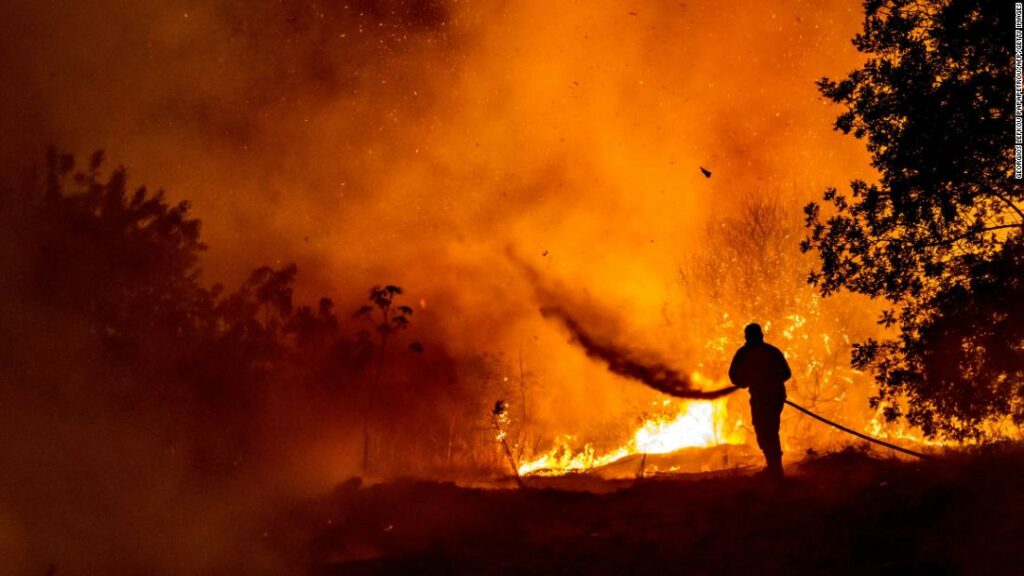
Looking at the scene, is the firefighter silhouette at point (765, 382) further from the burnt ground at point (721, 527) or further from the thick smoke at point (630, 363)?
the thick smoke at point (630, 363)

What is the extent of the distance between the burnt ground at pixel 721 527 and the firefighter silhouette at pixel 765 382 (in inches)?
19.5

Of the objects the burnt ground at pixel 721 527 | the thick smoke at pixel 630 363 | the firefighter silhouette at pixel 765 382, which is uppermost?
the thick smoke at pixel 630 363

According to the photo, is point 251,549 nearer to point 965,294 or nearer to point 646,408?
point 965,294

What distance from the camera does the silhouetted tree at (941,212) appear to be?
872cm

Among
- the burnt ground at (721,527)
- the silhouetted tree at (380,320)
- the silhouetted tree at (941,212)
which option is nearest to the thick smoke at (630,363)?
the burnt ground at (721,527)

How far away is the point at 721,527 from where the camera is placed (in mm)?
9047

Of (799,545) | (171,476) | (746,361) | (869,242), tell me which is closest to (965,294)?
(869,242)

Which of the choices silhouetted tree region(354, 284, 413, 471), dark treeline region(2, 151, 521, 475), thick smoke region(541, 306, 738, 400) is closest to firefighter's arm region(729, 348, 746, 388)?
thick smoke region(541, 306, 738, 400)

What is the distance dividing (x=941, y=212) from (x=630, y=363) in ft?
49.2

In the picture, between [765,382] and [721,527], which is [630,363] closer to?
[765,382]

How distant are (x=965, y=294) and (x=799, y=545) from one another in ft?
10.6

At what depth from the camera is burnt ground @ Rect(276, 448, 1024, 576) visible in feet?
23.9

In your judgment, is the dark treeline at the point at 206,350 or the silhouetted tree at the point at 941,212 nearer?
the silhouetted tree at the point at 941,212

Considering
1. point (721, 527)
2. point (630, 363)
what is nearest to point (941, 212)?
point (721, 527)
